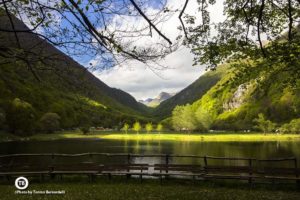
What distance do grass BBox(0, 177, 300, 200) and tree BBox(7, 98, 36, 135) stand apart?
109321 millimetres

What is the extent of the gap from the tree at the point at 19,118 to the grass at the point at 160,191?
109321mm

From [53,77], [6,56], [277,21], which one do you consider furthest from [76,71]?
[277,21]

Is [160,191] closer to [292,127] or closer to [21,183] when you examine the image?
[21,183]

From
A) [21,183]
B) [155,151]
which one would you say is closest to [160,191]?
[21,183]

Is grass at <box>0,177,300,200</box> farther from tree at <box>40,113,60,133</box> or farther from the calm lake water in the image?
tree at <box>40,113,60,133</box>

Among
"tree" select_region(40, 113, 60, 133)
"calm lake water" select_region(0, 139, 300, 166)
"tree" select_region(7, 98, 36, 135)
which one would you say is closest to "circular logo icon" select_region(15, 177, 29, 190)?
"calm lake water" select_region(0, 139, 300, 166)

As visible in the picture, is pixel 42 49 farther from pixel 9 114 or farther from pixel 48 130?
pixel 48 130

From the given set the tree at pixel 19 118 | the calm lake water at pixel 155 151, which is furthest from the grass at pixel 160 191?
the tree at pixel 19 118

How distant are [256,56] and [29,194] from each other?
14.3 meters

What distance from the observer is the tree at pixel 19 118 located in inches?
4961

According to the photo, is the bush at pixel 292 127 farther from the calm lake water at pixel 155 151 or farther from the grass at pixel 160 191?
A: the grass at pixel 160 191

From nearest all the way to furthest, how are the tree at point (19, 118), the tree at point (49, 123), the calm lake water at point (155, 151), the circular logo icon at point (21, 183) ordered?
1. the circular logo icon at point (21, 183)
2. the calm lake water at point (155, 151)
3. the tree at point (19, 118)
4. the tree at point (49, 123)

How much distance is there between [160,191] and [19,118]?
11821 centimetres

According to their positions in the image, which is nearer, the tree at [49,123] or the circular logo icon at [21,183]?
the circular logo icon at [21,183]
